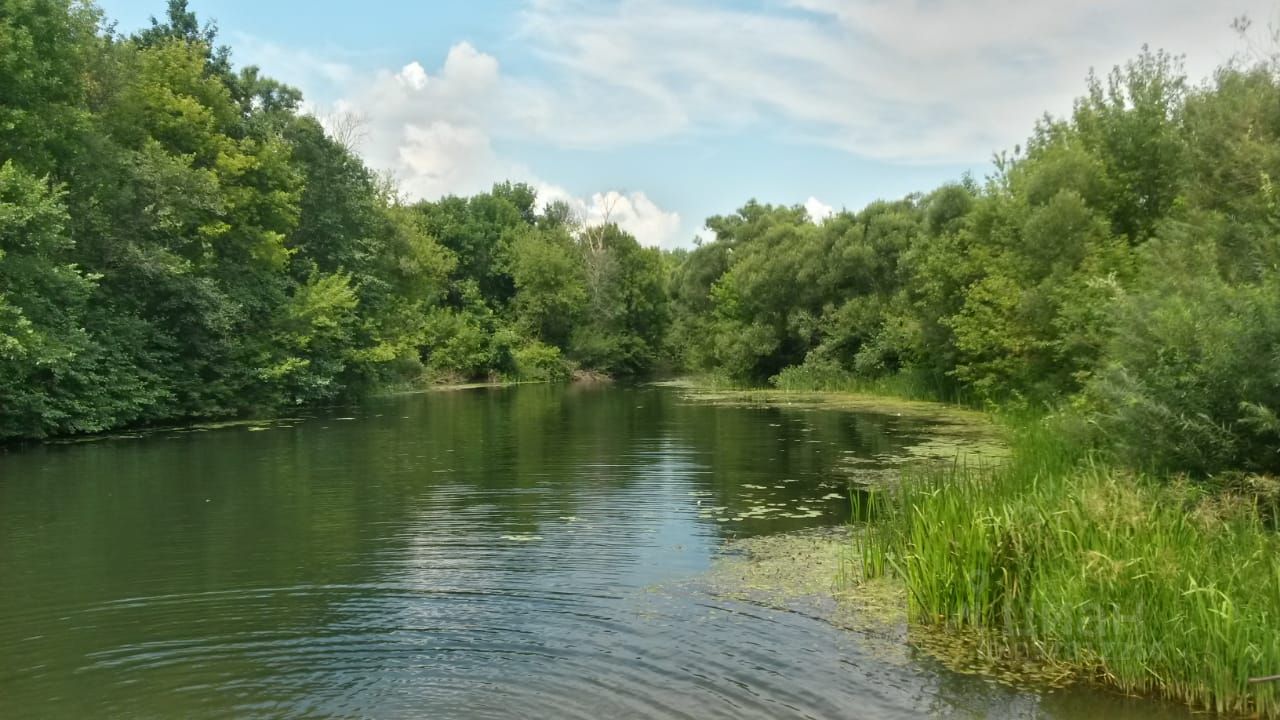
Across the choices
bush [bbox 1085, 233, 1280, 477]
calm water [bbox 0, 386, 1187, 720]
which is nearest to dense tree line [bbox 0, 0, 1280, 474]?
bush [bbox 1085, 233, 1280, 477]

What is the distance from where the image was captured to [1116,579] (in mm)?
6258

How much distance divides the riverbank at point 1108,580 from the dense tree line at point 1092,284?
1.03 meters

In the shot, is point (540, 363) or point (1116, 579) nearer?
point (1116, 579)

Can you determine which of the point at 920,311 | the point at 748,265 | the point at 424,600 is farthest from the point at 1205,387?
the point at 748,265

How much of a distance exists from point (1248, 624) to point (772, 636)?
128 inches

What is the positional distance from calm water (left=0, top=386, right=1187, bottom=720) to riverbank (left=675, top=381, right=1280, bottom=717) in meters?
0.44

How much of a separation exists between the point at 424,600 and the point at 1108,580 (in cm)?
578

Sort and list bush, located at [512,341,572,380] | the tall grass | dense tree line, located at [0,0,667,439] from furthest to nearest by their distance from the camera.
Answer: bush, located at [512,341,572,380] → the tall grass → dense tree line, located at [0,0,667,439]

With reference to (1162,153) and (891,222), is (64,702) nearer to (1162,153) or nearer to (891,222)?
(1162,153)

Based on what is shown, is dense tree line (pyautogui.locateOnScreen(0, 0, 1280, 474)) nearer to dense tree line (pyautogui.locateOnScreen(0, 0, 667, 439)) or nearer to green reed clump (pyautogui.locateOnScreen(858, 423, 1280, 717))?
dense tree line (pyautogui.locateOnScreen(0, 0, 667, 439))

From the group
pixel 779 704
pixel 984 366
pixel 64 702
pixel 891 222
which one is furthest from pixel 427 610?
pixel 891 222

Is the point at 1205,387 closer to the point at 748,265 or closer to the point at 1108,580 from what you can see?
the point at 1108,580

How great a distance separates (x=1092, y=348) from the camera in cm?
1812

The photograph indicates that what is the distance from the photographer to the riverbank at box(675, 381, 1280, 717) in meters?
5.59
